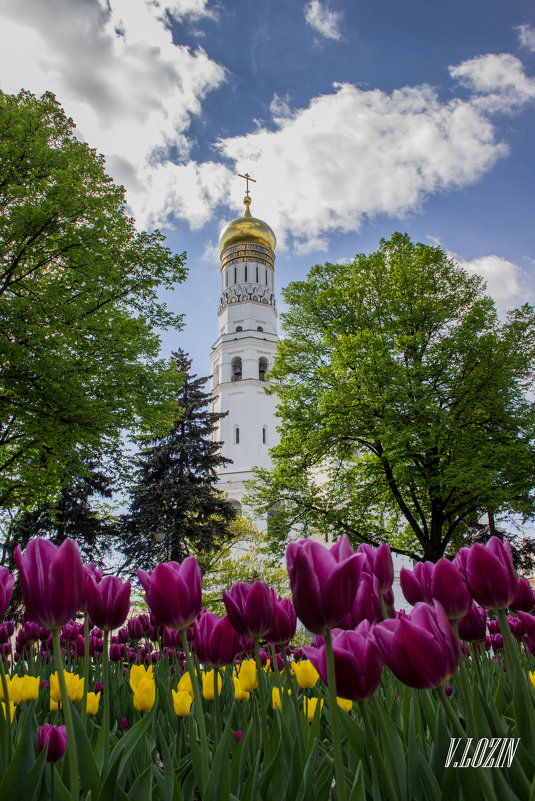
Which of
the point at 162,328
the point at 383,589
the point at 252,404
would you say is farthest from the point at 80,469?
the point at 252,404

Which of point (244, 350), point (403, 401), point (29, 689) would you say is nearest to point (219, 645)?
point (29, 689)

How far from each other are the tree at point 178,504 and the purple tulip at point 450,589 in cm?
1871

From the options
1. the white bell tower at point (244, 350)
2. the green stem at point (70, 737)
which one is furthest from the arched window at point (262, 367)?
the green stem at point (70, 737)

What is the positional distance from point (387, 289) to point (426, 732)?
15.2 meters

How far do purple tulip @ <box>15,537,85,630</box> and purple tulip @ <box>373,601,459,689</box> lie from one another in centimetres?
70

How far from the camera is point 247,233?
146 feet

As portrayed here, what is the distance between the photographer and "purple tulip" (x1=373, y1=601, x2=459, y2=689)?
953 millimetres

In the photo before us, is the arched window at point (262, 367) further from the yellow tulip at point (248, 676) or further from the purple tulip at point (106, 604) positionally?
the purple tulip at point (106, 604)

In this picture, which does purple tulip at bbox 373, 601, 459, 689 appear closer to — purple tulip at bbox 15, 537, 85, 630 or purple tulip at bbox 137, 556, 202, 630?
purple tulip at bbox 137, 556, 202, 630

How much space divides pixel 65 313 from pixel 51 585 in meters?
10.8

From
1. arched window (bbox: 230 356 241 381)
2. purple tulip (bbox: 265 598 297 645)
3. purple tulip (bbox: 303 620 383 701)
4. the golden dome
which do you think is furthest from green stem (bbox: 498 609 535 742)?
the golden dome

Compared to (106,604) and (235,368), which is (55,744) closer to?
(106,604)

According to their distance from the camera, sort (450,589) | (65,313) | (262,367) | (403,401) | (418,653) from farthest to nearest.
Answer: (262,367)
(403,401)
(65,313)
(450,589)
(418,653)

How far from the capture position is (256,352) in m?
38.5
